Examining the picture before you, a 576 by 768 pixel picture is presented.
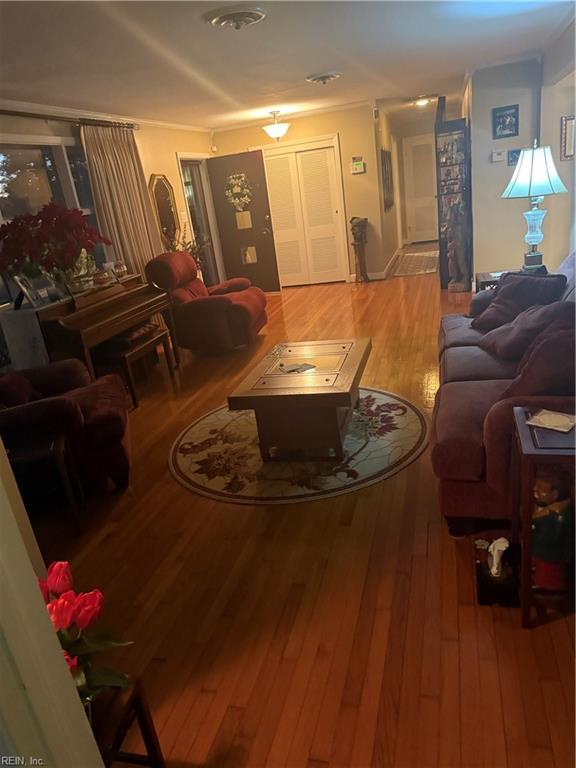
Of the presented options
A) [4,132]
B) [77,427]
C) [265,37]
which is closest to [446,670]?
[77,427]

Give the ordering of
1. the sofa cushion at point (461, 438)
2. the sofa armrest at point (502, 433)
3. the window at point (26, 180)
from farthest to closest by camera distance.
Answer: the window at point (26, 180), the sofa cushion at point (461, 438), the sofa armrest at point (502, 433)

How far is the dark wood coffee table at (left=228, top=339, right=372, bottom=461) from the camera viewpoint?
8.71 ft

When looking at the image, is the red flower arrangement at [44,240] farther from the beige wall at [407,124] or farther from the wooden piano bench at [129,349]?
the beige wall at [407,124]

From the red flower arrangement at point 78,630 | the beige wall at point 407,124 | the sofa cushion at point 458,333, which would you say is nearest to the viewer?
the red flower arrangement at point 78,630

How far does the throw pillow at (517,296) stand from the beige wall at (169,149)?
4203 millimetres

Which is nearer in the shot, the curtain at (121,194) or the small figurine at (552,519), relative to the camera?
the small figurine at (552,519)

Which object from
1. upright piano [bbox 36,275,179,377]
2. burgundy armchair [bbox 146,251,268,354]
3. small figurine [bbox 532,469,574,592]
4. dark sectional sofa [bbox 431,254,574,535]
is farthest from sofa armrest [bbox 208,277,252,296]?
small figurine [bbox 532,469,574,592]

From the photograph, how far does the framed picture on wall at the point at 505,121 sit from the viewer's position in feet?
17.4

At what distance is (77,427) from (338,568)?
4.40ft

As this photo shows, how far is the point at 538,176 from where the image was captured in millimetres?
3807

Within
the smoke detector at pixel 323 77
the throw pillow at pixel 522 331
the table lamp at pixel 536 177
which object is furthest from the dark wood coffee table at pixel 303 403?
the smoke detector at pixel 323 77

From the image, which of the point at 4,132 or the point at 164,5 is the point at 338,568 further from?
the point at 4,132

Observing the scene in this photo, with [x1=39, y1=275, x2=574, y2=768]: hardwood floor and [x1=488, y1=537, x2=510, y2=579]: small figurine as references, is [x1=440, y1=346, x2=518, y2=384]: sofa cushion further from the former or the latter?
[x1=488, y1=537, x2=510, y2=579]: small figurine

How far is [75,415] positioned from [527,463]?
190 centimetres
